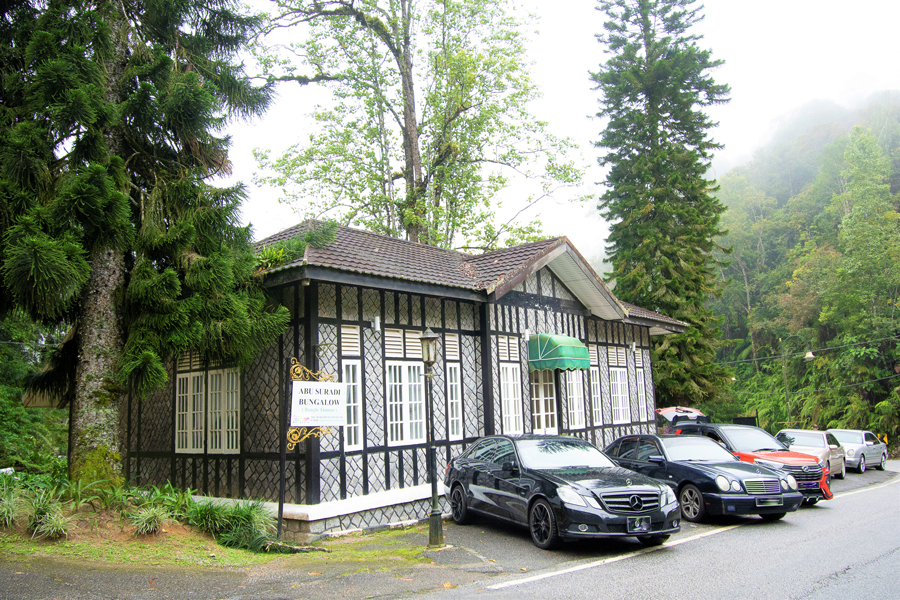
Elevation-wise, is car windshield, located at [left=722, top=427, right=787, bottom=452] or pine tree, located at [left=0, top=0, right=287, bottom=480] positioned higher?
pine tree, located at [left=0, top=0, right=287, bottom=480]

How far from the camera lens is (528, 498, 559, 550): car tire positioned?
335 inches

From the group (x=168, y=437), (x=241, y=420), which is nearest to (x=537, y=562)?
(x=241, y=420)

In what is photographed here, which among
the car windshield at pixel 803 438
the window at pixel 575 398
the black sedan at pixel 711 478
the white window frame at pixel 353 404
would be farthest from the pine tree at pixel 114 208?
the car windshield at pixel 803 438

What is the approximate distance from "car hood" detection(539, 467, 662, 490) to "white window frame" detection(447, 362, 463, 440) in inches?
155

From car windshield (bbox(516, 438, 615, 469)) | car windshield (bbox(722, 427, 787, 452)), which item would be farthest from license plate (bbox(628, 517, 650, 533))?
car windshield (bbox(722, 427, 787, 452))

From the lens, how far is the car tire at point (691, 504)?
413 inches

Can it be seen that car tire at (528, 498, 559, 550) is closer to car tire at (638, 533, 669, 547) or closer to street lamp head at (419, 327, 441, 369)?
car tire at (638, 533, 669, 547)

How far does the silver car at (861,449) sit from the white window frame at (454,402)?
15.5 meters

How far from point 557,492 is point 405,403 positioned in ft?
14.2

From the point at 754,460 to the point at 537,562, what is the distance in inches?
266

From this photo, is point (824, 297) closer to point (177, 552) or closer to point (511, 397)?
point (511, 397)

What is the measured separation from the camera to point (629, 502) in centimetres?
848

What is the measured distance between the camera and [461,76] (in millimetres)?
25688

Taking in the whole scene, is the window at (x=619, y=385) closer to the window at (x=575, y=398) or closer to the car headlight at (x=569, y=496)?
the window at (x=575, y=398)
